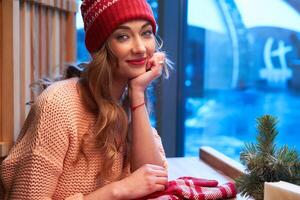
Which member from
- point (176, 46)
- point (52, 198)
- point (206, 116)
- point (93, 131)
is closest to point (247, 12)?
point (176, 46)

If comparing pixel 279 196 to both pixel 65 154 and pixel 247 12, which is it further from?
pixel 247 12

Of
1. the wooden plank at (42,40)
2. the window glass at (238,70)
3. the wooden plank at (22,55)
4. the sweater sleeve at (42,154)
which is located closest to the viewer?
the sweater sleeve at (42,154)

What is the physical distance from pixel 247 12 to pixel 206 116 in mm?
673

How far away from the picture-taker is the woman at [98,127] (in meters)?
1.07

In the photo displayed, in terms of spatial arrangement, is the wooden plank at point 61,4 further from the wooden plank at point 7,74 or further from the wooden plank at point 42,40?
the wooden plank at point 7,74

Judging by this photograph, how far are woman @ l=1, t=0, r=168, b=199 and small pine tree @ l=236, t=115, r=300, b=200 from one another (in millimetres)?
310

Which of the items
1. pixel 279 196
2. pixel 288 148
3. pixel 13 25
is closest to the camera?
pixel 279 196

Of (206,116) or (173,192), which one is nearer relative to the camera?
(173,192)

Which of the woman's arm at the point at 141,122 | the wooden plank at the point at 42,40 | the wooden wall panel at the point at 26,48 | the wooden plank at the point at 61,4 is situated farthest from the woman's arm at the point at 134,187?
the wooden plank at the point at 61,4

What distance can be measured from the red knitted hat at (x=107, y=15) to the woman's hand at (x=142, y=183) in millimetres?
384

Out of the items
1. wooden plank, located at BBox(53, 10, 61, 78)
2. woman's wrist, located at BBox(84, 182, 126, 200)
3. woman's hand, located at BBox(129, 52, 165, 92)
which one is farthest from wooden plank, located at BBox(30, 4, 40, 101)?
woman's wrist, located at BBox(84, 182, 126, 200)

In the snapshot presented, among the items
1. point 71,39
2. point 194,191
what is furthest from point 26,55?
point 194,191

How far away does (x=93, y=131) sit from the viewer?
1.15 meters

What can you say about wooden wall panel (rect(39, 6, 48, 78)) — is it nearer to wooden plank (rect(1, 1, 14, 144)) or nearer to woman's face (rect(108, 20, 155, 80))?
wooden plank (rect(1, 1, 14, 144))
